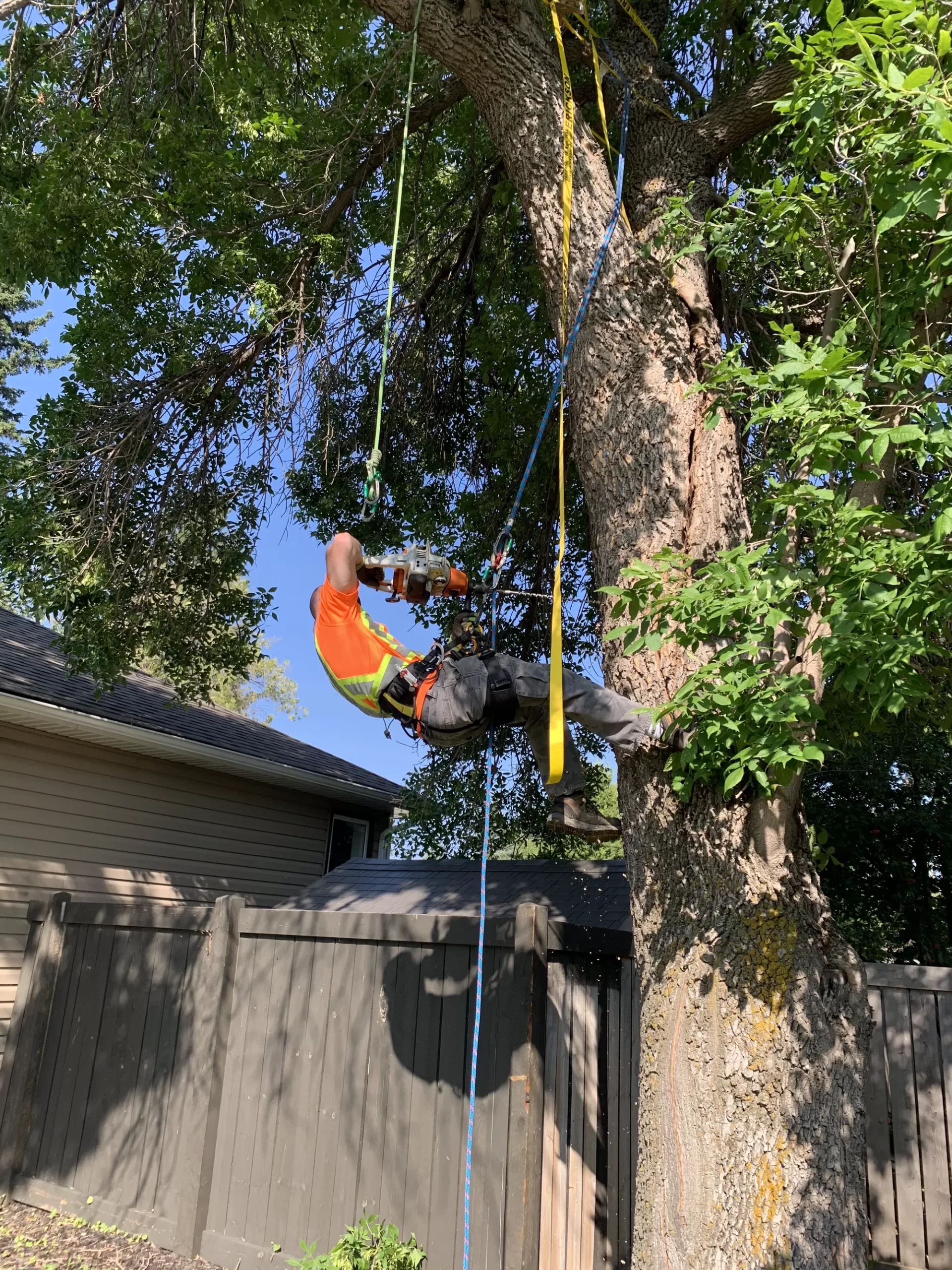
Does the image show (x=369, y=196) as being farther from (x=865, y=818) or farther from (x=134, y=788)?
(x=865, y=818)

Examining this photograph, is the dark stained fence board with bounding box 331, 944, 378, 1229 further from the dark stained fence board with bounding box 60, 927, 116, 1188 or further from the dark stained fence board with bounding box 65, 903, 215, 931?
the dark stained fence board with bounding box 60, 927, 116, 1188

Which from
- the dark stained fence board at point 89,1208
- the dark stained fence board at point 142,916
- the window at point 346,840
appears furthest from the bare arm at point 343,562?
the window at point 346,840

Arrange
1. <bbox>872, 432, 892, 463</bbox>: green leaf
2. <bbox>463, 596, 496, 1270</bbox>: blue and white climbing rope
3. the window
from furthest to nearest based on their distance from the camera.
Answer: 1. the window
2. <bbox>463, 596, 496, 1270</bbox>: blue and white climbing rope
3. <bbox>872, 432, 892, 463</bbox>: green leaf

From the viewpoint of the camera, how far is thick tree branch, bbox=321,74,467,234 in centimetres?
651

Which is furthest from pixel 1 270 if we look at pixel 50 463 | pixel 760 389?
pixel 760 389

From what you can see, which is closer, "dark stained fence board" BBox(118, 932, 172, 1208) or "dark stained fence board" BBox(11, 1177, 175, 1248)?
"dark stained fence board" BBox(11, 1177, 175, 1248)

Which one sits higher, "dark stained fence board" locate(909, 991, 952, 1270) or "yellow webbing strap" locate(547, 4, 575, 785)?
"yellow webbing strap" locate(547, 4, 575, 785)

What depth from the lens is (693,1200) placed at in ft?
9.00

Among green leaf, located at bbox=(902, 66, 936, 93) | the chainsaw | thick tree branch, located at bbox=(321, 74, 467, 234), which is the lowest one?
the chainsaw

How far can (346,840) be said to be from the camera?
1255cm

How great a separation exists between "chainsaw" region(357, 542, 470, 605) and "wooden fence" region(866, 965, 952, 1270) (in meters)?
3.13

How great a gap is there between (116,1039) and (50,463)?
410 cm

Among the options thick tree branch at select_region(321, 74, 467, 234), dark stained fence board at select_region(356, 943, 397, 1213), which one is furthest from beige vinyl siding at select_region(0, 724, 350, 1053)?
thick tree branch at select_region(321, 74, 467, 234)

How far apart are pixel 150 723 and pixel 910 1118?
24.6 feet
